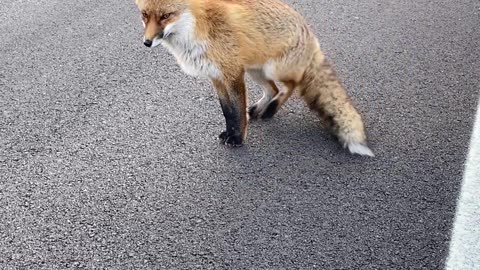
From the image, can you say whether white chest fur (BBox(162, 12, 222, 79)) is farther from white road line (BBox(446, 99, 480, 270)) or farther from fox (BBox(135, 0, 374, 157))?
white road line (BBox(446, 99, 480, 270))

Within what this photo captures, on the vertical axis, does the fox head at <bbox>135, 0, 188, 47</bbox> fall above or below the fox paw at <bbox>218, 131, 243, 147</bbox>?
above

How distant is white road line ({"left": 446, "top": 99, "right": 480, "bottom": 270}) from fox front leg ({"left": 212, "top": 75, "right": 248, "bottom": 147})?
143 centimetres

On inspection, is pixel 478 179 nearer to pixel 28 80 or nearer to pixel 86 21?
pixel 28 80

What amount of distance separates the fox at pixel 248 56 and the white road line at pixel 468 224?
2.04 feet

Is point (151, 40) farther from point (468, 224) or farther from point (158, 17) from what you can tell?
point (468, 224)

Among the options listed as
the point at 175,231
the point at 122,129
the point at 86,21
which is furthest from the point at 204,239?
the point at 86,21

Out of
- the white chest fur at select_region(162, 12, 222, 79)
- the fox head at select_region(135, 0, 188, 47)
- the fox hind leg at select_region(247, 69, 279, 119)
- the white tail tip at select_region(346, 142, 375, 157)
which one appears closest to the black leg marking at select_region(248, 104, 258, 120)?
the fox hind leg at select_region(247, 69, 279, 119)

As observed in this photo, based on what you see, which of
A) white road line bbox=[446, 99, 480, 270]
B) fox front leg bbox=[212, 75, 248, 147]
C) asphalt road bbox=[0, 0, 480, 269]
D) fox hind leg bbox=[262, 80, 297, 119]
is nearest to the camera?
white road line bbox=[446, 99, 480, 270]

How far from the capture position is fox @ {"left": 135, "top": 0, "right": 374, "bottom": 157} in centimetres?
348

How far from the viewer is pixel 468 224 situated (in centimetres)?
322

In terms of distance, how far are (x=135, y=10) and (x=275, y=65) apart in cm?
276

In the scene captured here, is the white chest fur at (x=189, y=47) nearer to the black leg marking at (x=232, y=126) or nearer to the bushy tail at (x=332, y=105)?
the black leg marking at (x=232, y=126)

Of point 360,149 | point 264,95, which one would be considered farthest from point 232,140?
point 360,149

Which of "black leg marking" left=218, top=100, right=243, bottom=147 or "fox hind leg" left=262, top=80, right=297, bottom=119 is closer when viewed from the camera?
"black leg marking" left=218, top=100, right=243, bottom=147
